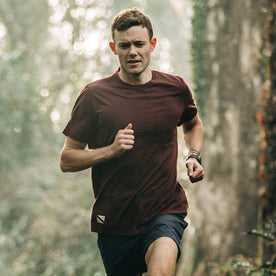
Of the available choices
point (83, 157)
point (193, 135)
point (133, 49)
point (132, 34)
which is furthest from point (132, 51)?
point (193, 135)

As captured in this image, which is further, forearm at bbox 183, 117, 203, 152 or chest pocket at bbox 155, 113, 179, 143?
forearm at bbox 183, 117, 203, 152

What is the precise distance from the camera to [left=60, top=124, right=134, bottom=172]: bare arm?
11.5 feet

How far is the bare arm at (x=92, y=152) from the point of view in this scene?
3490mm

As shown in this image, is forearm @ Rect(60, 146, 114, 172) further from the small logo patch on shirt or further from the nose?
the nose

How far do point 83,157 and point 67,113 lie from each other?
18832 millimetres

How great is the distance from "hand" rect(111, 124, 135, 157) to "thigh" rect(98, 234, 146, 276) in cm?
72

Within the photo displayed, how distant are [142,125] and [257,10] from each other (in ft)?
15.2

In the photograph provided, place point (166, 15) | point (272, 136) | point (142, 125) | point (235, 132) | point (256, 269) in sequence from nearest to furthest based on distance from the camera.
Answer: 1. point (142, 125)
2. point (256, 269)
3. point (272, 136)
4. point (235, 132)
5. point (166, 15)

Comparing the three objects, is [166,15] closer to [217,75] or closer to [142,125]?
[217,75]

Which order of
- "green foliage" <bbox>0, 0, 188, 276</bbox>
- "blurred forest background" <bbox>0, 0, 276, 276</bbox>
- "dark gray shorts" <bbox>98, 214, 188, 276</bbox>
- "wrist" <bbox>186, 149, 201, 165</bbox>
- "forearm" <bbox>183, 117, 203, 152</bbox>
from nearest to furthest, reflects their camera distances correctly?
"dark gray shorts" <bbox>98, 214, 188, 276</bbox>
"wrist" <bbox>186, 149, 201, 165</bbox>
"forearm" <bbox>183, 117, 203, 152</bbox>
"blurred forest background" <bbox>0, 0, 276, 276</bbox>
"green foliage" <bbox>0, 0, 188, 276</bbox>

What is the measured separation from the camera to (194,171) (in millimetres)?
3701

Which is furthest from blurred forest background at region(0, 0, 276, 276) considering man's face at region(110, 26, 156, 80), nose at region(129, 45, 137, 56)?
nose at region(129, 45, 137, 56)

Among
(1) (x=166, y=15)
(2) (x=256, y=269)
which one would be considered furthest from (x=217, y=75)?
(1) (x=166, y=15)

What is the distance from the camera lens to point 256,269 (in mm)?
4625
